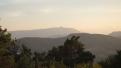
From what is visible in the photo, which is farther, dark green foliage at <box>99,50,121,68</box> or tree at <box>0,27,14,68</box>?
dark green foliage at <box>99,50,121,68</box>

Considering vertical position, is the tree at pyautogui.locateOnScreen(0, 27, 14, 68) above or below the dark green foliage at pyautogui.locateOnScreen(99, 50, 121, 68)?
above

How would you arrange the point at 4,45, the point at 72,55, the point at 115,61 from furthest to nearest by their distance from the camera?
the point at 72,55 → the point at 115,61 → the point at 4,45

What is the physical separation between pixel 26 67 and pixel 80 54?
26870 millimetres

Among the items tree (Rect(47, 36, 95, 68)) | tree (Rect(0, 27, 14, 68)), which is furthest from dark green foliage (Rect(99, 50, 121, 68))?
tree (Rect(0, 27, 14, 68))

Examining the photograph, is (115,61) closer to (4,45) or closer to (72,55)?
(72,55)

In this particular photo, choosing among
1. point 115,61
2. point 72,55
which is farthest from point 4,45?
point 72,55

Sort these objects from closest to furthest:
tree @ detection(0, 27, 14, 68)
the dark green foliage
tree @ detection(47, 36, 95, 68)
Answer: tree @ detection(0, 27, 14, 68) → the dark green foliage → tree @ detection(47, 36, 95, 68)

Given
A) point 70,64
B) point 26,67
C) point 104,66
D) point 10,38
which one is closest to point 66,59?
point 70,64

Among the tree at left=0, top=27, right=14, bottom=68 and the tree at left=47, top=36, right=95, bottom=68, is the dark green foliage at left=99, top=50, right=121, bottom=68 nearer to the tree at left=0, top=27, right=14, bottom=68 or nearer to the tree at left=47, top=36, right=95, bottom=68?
the tree at left=47, top=36, right=95, bottom=68

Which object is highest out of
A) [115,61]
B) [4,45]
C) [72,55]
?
[4,45]

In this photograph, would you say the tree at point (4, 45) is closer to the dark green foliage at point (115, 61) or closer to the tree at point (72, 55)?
the dark green foliage at point (115, 61)

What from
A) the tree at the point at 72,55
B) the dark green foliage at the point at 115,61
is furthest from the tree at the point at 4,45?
the tree at the point at 72,55

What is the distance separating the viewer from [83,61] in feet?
238

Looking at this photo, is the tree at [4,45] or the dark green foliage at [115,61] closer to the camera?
the tree at [4,45]
